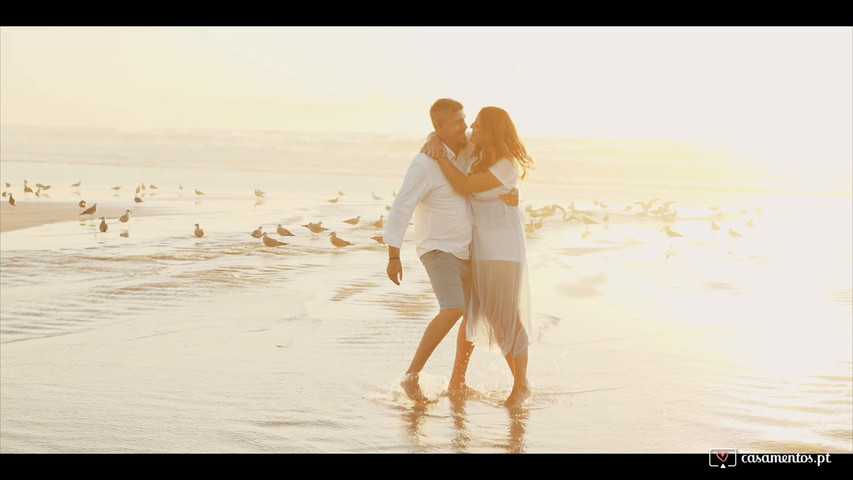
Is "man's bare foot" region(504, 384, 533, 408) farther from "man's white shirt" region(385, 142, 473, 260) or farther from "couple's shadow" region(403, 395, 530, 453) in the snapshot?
"man's white shirt" region(385, 142, 473, 260)

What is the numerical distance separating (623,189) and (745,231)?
39.9 feet

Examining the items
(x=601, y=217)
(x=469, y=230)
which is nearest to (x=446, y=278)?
(x=469, y=230)

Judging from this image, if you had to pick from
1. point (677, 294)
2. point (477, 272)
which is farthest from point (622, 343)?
point (677, 294)

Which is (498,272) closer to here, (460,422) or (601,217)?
(460,422)

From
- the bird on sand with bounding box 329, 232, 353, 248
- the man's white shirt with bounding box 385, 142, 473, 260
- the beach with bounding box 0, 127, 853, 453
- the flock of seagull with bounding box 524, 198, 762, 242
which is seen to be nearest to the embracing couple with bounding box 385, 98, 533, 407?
the man's white shirt with bounding box 385, 142, 473, 260

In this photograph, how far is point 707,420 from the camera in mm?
5480

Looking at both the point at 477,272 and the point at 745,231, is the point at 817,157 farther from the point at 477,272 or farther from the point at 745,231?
the point at 477,272

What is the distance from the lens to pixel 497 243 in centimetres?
600

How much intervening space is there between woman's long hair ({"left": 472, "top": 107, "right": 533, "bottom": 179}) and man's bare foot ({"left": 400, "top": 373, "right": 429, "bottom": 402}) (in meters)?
1.27

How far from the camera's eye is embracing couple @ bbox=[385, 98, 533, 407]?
582 centimetres

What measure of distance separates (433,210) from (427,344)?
80cm

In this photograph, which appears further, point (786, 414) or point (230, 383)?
point (230, 383)

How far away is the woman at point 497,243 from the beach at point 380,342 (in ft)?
1.12
